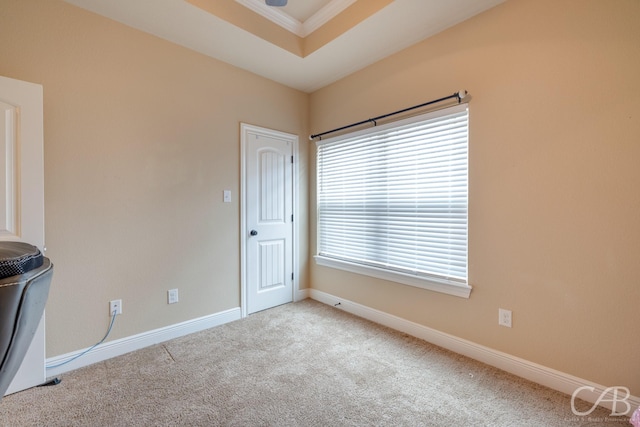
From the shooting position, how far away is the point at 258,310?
302 cm

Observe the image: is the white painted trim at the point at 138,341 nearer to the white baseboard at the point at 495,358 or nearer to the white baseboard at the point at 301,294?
the white baseboard at the point at 301,294

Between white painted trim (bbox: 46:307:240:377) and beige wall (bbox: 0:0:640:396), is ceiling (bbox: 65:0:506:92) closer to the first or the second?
beige wall (bbox: 0:0:640:396)

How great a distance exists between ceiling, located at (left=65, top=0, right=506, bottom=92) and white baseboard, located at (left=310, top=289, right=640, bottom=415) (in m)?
2.45

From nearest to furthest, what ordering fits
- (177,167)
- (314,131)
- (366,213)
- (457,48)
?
1. (457,48)
2. (177,167)
3. (366,213)
4. (314,131)

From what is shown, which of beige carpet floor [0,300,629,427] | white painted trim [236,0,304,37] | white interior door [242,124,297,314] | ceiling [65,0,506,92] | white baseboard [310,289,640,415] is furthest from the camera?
white interior door [242,124,297,314]

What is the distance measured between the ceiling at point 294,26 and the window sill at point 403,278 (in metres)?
2.02

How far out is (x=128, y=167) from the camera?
7.23 ft

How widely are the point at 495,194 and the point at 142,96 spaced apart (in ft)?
9.23

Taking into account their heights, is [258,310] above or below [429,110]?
below

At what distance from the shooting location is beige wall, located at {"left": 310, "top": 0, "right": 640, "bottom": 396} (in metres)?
1.54

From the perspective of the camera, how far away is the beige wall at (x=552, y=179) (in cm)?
154

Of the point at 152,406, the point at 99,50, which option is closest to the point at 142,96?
the point at 99,50

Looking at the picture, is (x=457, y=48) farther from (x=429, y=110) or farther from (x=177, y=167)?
(x=177, y=167)

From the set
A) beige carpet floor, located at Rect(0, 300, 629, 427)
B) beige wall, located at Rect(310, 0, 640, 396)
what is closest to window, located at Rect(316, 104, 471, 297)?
beige wall, located at Rect(310, 0, 640, 396)
